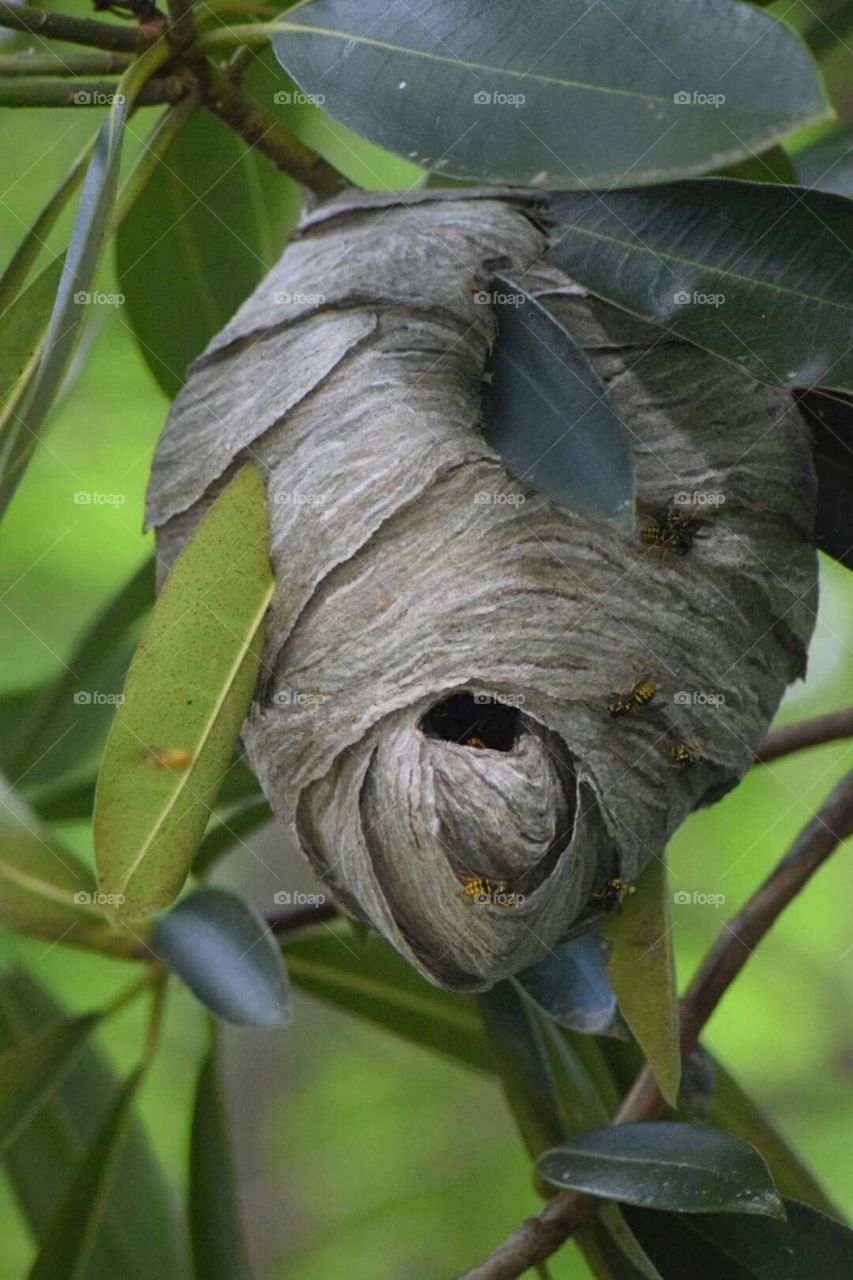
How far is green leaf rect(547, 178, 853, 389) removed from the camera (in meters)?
0.95

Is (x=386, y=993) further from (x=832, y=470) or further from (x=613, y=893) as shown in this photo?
(x=832, y=470)

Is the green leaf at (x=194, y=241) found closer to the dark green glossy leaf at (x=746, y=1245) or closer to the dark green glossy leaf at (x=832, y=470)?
the dark green glossy leaf at (x=832, y=470)

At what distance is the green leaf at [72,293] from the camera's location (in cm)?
88

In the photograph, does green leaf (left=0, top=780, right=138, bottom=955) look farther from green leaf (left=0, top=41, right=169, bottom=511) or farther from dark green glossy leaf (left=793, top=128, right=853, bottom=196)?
dark green glossy leaf (left=793, top=128, right=853, bottom=196)

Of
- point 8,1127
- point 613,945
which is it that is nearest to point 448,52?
point 613,945

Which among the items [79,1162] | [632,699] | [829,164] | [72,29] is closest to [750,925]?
[632,699]

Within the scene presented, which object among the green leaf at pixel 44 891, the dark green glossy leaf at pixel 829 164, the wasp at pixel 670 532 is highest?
the dark green glossy leaf at pixel 829 164

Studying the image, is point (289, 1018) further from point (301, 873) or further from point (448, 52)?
point (301, 873)

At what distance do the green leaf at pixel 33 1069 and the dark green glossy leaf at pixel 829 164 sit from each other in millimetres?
1199

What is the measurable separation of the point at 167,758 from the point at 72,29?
0.63m

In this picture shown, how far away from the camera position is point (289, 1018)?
1.14 metres

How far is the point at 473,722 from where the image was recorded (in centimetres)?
104

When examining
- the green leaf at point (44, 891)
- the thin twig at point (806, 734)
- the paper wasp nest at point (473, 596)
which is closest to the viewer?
the paper wasp nest at point (473, 596)

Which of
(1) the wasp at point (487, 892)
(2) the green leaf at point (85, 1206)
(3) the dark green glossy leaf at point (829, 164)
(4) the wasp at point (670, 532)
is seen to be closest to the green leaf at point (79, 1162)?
(2) the green leaf at point (85, 1206)
